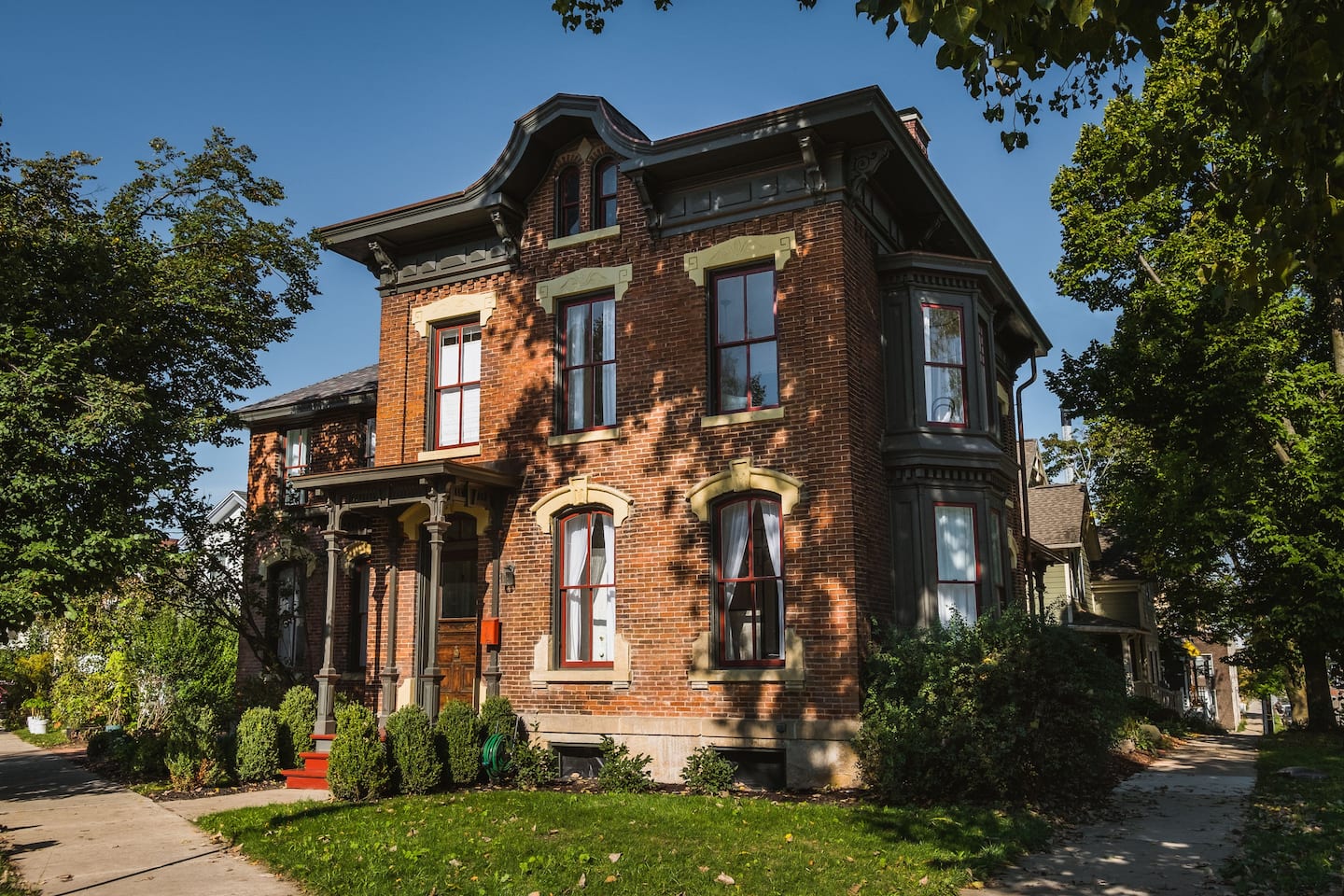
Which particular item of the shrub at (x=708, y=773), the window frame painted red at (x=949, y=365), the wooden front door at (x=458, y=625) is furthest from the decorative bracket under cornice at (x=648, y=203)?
the shrub at (x=708, y=773)

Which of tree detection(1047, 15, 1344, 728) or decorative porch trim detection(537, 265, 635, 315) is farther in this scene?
tree detection(1047, 15, 1344, 728)

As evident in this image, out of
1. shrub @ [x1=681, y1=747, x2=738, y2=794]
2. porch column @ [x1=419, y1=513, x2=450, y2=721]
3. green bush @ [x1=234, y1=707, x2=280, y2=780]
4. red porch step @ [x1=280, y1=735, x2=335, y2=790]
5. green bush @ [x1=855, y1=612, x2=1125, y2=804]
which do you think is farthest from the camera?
porch column @ [x1=419, y1=513, x2=450, y2=721]

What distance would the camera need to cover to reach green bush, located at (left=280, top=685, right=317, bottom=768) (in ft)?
50.4

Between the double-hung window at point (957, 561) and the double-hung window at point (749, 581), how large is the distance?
254cm

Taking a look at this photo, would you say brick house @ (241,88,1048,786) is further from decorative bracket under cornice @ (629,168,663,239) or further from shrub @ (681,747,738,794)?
shrub @ (681,747,738,794)

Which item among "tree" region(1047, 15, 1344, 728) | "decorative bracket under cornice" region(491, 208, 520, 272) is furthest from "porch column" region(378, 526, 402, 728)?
"tree" region(1047, 15, 1344, 728)

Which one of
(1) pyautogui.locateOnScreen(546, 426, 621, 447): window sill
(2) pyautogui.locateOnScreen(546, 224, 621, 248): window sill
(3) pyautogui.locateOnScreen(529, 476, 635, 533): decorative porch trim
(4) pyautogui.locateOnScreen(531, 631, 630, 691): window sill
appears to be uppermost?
(2) pyautogui.locateOnScreen(546, 224, 621, 248): window sill

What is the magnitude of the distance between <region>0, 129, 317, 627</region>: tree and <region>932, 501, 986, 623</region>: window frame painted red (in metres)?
11.0

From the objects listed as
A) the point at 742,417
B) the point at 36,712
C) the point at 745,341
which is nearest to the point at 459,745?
the point at 742,417

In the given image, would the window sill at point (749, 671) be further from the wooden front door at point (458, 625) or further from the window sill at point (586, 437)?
the wooden front door at point (458, 625)

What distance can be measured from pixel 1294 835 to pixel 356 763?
1021 cm

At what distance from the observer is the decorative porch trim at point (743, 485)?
14141 millimetres

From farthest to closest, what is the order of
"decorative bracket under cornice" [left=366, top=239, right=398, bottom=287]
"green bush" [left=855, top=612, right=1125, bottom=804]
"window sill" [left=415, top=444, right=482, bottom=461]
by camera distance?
Result: "decorative bracket under cornice" [left=366, top=239, right=398, bottom=287], "window sill" [left=415, top=444, right=482, bottom=461], "green bush" [left=855, top=612, right=1125, bottom=804]

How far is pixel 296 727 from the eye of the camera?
1549 cm
